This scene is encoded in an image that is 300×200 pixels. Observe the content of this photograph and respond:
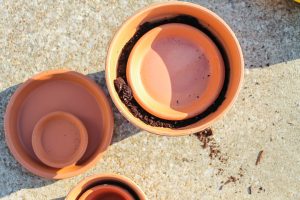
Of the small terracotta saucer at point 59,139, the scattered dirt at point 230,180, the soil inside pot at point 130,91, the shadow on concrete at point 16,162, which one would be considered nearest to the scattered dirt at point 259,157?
the scattered dirt at point 230,180

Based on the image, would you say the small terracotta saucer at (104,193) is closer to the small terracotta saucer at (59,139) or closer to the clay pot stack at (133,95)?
the clay pot stack at (133,95)

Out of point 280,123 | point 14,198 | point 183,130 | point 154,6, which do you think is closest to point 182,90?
point 183,130

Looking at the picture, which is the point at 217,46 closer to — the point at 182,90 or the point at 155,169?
the point at 182,90

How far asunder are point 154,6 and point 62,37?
0.64m

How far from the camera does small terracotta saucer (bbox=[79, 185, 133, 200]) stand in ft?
7.63

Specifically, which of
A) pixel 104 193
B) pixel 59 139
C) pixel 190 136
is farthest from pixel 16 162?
pixel 190 136

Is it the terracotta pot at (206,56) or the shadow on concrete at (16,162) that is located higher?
the terracotta pot at (206,56)

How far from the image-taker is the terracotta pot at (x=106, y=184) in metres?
2.30

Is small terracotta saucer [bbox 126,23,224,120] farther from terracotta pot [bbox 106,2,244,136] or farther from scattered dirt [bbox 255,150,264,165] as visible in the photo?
scattered dirt [bbox 255,150,264,165]

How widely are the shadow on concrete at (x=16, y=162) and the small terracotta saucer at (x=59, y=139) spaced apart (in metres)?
0.19

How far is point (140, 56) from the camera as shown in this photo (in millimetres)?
2258

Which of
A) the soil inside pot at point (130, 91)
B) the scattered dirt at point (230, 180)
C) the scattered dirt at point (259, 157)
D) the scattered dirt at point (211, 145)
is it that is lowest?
the scattered dirt at point (230, 180)

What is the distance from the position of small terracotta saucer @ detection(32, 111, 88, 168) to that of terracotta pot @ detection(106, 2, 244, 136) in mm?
338

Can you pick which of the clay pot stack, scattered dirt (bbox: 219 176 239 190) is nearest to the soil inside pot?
the clay pot stack
